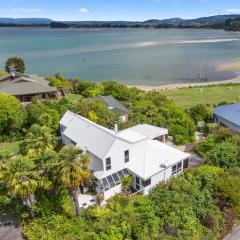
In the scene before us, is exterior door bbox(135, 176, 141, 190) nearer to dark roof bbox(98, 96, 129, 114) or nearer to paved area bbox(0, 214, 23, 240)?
paved area bbox(0, 214, 23, 240)

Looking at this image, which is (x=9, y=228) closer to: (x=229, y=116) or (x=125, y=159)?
(x=125, y=159)

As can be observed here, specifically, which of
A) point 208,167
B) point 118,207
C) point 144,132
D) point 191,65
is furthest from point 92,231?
point 191,65

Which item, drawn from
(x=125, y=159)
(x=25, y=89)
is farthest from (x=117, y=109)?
(x=25, y=89)

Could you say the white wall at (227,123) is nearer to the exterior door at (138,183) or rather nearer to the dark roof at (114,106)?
the dark roof at (114,106)

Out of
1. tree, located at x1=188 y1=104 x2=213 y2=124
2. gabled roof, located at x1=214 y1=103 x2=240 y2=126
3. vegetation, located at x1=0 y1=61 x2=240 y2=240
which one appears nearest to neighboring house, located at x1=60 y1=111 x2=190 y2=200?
vegetation, located at x1=0 y1=61 x2=240 y2=240

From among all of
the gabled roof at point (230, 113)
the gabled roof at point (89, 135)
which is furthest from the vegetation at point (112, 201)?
the gabled roof at point (230, 113)

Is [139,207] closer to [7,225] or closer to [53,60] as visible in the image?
[7,225]
